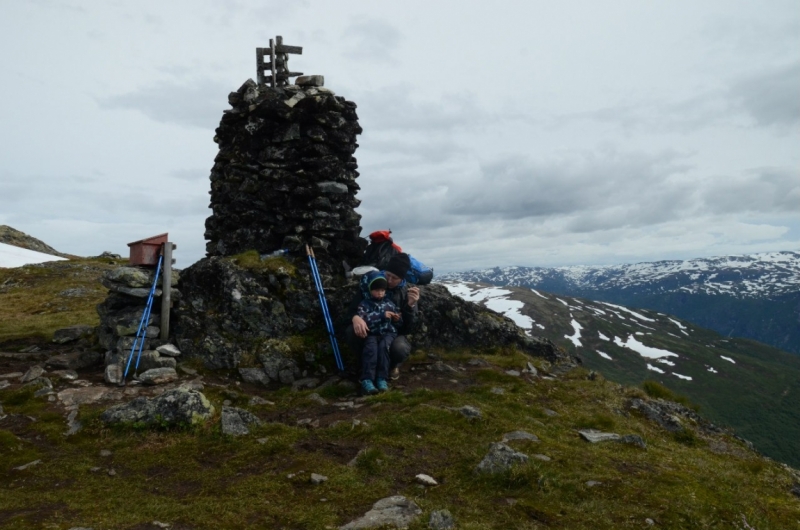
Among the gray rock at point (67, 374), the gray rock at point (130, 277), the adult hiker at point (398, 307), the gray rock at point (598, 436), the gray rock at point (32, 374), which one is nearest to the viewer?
the gray rock at point (598, 436)

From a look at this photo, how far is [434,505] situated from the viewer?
7.51 metres

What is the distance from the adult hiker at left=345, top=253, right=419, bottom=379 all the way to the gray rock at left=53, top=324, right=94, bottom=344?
38.6 feet

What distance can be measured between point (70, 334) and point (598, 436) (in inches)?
787

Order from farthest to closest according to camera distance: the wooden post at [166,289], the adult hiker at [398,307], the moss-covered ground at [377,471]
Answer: the wooden post at [166,289] → the adult hiker at [398,307] → the moss-covered ground at [377,471]

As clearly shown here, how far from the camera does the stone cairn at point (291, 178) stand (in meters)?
20.0

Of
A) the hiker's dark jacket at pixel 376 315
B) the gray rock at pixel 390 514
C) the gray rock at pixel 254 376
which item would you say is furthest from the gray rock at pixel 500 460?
the gray rock at pixel 254 376

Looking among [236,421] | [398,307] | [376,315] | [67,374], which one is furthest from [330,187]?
[236,421]

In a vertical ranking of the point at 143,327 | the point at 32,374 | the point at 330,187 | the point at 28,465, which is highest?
the point at 330,187

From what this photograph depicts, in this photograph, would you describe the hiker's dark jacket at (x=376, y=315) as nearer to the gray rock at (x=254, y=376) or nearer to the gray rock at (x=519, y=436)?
the gray rock at (x=254, y=376)

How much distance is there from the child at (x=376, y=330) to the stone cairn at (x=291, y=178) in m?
5.27

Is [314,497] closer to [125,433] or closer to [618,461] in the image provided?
[125,433]

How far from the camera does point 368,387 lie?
A: 13586mm

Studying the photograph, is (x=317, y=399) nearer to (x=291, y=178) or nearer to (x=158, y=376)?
(x=158, y=376)

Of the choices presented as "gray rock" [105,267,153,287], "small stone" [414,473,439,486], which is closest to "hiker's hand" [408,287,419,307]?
"small stone" [414,473,439,486]
